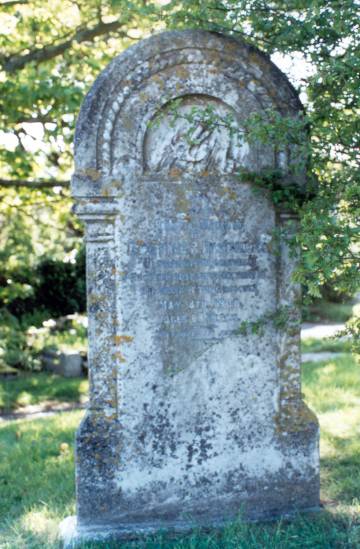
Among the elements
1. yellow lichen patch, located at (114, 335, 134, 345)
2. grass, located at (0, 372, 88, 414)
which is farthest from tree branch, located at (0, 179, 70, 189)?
yellow lichen patch, located at (114, 335, 134, 345)

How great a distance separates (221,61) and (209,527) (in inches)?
120

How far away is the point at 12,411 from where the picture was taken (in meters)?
8.99

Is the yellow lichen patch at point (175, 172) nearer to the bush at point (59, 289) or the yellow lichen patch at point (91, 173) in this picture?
the yellow lichen patch at point (91, 173)

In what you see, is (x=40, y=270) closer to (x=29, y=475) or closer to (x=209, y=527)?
(x=29, y=475)

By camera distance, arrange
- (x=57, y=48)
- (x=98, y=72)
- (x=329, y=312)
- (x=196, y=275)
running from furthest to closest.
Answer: (x=329, y=312), (x=57, y=48), (x=98, y=72), (x=196, y=275)

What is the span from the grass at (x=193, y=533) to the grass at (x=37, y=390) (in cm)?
165

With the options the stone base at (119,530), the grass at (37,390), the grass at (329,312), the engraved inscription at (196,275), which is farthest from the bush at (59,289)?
the stone base at (119,530)

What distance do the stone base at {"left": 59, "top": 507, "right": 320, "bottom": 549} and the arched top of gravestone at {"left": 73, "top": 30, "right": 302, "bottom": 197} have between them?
83.7 inches

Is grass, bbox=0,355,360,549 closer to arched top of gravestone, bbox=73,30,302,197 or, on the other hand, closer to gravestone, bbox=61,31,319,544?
gravestone, bbox=61,31,319,544

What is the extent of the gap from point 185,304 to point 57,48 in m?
6.49

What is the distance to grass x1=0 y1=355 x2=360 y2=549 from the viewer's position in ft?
13.3

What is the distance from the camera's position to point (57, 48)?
966 centimetres

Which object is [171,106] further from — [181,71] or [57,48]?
[57,48]

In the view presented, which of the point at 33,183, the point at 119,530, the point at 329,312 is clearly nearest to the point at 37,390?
the point at 33,183
